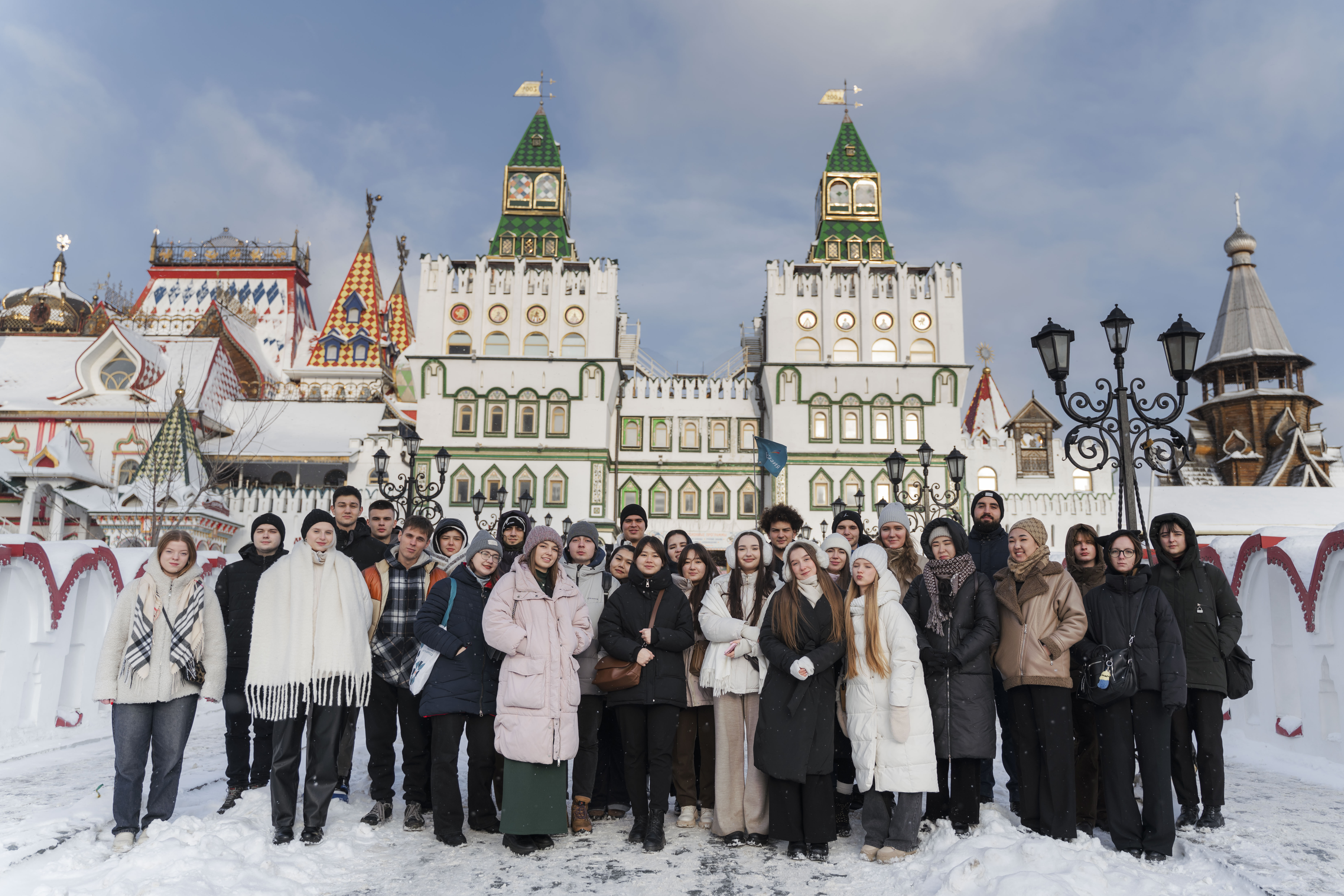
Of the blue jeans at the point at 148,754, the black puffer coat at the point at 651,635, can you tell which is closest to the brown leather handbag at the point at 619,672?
the black puffer coat at the point at 651,635

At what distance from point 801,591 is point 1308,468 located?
38.6 meters

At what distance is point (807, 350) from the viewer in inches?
1265

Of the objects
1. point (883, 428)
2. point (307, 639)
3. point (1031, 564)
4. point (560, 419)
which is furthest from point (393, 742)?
point (883, 428)

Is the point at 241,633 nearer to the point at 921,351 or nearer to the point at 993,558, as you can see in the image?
the point at 993,558

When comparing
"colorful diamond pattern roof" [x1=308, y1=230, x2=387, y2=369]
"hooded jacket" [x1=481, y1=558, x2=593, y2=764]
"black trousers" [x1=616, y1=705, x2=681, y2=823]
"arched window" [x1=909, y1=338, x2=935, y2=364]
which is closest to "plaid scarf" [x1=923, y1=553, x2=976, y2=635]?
"black trousers" [x1=616, y1=705, x2=681, y2=823]

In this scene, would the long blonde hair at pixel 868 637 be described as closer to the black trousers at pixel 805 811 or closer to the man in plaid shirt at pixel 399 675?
the black trousers at pixel 805 811

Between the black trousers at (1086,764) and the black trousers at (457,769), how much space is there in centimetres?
363

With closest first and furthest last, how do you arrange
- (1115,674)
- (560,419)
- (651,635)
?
(1115,674), (651,635), (560,419)

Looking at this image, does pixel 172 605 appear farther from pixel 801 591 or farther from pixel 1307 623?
pixel 1307 623

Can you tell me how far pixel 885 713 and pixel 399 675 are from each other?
302 centimetres

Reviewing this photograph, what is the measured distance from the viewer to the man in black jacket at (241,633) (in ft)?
19.3

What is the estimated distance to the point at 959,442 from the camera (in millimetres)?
31484

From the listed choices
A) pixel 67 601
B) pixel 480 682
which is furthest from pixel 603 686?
pixel 67 601

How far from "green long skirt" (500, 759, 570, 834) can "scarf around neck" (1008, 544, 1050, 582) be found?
2.99 m
